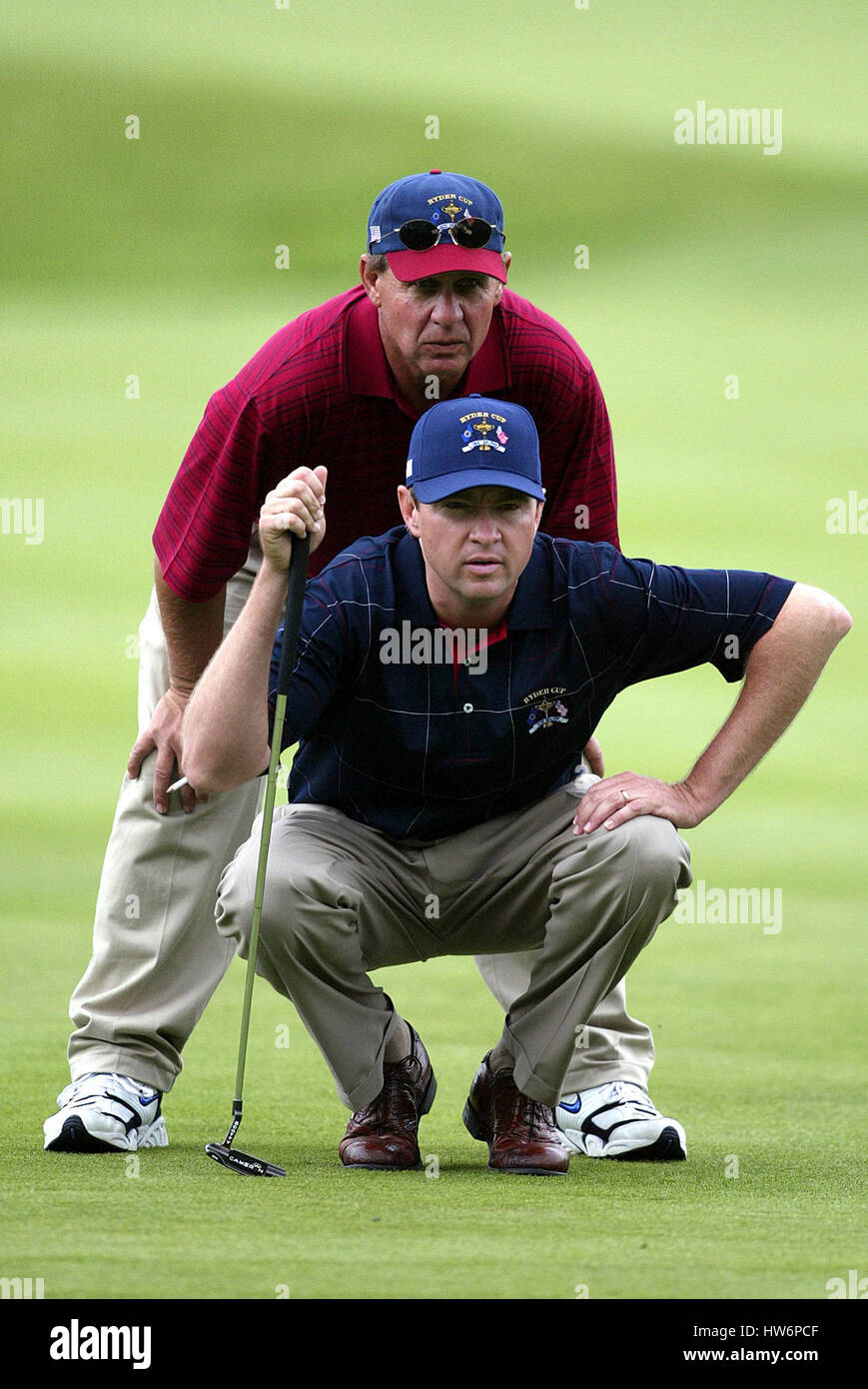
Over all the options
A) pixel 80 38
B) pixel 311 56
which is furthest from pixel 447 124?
pixel 80 38

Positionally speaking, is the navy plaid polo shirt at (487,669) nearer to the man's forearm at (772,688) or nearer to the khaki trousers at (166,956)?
the man's forearm at (772,688)

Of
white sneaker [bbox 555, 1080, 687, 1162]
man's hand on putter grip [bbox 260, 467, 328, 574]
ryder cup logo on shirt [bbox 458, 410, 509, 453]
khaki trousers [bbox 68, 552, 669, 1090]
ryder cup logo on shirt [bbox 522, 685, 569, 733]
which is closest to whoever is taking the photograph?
man's hand on putter grip [bbox 260, 467, 328, 574]

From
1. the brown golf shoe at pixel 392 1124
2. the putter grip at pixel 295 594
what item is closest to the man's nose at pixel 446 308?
the putter grip at pixel 295 594

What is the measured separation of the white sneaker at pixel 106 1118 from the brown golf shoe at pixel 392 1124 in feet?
A: 1.12

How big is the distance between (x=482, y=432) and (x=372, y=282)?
466 millimetres

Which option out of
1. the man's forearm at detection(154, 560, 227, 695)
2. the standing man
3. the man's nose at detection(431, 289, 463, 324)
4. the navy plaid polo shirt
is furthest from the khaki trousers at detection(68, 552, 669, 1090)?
the man's nose at detection(431, 289, 463, 324)

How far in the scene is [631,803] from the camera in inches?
122

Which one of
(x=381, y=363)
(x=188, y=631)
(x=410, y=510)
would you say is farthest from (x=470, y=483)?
(x=188, y=631)

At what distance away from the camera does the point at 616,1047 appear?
3418mm

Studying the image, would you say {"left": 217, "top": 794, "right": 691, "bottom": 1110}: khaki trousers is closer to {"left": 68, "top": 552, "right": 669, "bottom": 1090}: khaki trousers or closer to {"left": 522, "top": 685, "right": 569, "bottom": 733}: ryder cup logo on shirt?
{"left": 522, "top": 685, "right": 569, "bottom": 733}: ryder cup logo on shirt

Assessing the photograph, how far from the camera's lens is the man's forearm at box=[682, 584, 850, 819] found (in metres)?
3.16

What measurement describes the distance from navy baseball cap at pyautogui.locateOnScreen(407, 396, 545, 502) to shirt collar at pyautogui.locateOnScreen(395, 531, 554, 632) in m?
0.13

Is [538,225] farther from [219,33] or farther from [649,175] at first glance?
[219,33]

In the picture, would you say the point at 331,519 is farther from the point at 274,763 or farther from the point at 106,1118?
the point at 106,1118
